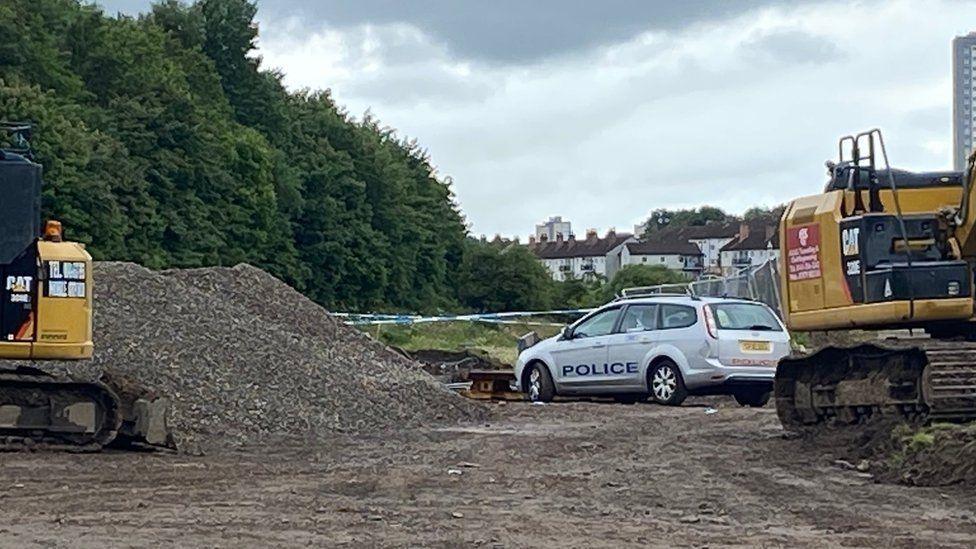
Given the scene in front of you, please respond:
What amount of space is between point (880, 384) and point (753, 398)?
7.29 m

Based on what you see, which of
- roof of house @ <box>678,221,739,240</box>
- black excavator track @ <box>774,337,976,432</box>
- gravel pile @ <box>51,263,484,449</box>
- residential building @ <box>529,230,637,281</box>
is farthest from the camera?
residential building @ <box>529,230,637,281</box>

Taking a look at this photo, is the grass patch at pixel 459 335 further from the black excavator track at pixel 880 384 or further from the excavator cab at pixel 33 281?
the excavator cab at pixel 33 281

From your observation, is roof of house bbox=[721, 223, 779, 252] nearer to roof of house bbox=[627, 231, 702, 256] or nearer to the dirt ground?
roof of house bbox=[627, 231, 702, 256]

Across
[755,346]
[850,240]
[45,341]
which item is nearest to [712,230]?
[755,346]

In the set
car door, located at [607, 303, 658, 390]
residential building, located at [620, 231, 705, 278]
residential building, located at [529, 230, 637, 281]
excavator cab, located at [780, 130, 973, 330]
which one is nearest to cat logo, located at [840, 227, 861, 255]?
excavator cab, located at [780, 130, 973, 330]

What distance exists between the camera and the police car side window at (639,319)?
20.6 metres

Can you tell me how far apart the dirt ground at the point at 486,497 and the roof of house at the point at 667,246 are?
139 metres

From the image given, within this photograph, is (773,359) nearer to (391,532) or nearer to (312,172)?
(391,532)

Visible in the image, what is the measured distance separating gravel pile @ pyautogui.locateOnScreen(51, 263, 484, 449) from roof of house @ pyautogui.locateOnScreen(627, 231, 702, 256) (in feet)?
437

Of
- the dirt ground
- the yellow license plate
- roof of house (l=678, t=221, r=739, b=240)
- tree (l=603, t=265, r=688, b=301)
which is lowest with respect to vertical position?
the dirt ground

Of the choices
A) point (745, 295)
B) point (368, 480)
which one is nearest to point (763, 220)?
point (745, 295)

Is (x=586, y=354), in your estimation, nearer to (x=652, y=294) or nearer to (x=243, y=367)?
(x=652, y=294)

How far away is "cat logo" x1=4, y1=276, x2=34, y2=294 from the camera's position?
1355 cm

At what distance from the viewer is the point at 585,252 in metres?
169
